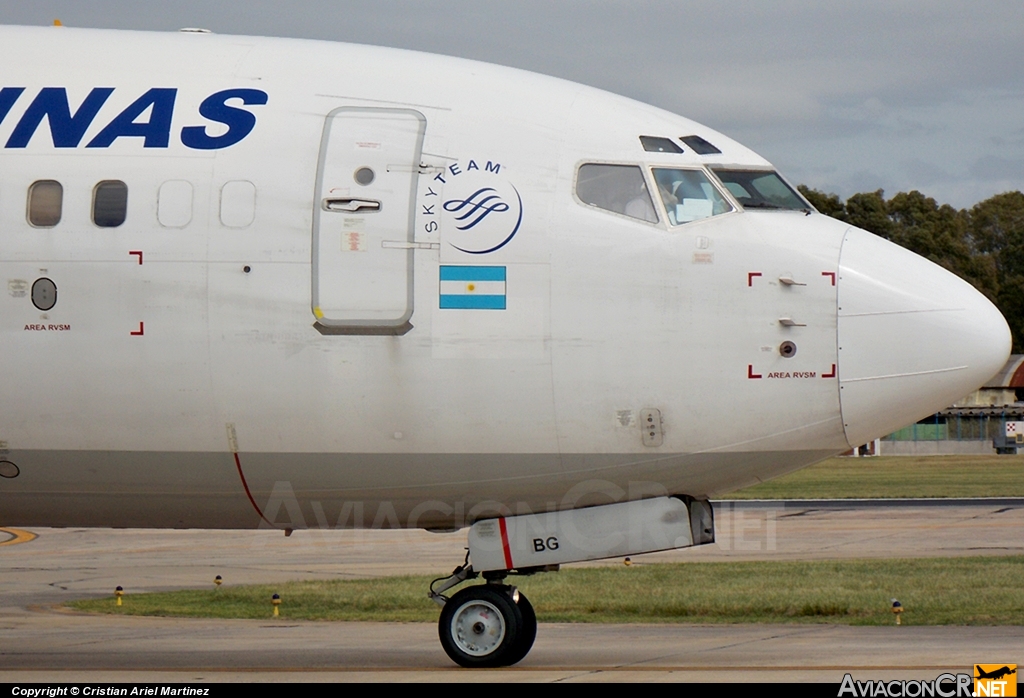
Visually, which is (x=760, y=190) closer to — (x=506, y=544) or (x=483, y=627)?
(x=506, y=544)

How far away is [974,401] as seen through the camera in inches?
3809

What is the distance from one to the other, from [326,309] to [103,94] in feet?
9.56

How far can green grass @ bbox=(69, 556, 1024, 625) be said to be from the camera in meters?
18.4

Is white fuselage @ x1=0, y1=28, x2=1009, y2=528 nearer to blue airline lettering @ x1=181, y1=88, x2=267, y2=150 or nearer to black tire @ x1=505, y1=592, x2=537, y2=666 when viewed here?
blue airline lettering @ x1=181, y1=88, x2=267, y2=150

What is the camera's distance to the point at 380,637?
16.7 meters

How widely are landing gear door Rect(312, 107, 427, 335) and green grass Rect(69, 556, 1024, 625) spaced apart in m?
7.87

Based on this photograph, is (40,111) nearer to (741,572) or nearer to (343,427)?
(343,427)

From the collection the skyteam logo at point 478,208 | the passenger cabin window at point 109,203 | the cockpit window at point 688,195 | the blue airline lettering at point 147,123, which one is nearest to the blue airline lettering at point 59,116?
the blue airline lettering at point 147,123

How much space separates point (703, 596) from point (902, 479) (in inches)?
1511

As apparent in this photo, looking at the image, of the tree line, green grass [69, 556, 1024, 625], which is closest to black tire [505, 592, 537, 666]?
green grass [69, 556, 1024, 625]

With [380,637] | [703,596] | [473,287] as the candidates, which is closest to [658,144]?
[473,287]

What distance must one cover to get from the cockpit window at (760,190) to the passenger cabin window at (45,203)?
224 inches

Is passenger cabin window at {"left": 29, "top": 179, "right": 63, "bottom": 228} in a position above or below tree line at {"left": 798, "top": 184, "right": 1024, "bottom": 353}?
below

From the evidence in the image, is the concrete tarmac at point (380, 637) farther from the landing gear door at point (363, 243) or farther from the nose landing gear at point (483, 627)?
the landing gear door at point (363, 243)
